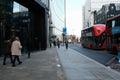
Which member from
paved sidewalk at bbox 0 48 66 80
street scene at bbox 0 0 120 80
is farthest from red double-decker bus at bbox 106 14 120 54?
paved sidewalk at bbox 0 48 66 80

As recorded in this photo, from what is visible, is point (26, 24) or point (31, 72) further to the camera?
point (26, 24)

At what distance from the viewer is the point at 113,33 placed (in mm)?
31281

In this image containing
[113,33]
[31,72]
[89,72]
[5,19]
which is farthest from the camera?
[113,33]

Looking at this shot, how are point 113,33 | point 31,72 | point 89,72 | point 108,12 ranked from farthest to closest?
point 108,12 → point 113,33 → point 89,72 → point 31,72

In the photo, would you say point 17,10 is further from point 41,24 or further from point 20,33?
point 41,24

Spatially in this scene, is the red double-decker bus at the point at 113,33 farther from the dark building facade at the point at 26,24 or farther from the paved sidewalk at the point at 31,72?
the paved sidewalk at the point at 31,72

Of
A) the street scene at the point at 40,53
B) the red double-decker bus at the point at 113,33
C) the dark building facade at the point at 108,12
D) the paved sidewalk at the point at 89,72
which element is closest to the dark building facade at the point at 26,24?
the street scene at the point at 40,53

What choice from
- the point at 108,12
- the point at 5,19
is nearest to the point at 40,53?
the point at 5,19

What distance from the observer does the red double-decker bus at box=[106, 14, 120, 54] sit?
2961cm

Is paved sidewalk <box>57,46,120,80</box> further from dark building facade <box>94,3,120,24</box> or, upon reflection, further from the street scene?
dark building facade <box>94,3,120,24</box>

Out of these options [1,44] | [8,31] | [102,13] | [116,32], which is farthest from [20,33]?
[102,13]

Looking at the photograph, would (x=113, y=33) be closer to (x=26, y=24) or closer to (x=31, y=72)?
(x=26, y=24)

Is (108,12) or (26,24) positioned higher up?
(108,12)

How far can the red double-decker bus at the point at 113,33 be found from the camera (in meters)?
29.6
